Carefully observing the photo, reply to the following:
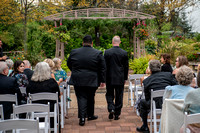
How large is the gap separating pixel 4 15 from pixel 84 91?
48.9 ft

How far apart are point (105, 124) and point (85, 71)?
1134 millimetres

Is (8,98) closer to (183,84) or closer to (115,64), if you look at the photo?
(115,64)

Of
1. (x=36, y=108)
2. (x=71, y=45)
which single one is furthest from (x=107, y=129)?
(x=71, y=45)

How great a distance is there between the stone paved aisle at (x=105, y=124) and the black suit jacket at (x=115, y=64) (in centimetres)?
81

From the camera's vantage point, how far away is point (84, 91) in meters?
4.63

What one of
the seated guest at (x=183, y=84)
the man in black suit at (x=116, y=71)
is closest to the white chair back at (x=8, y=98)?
the man in black suit at (x=116, y=71)

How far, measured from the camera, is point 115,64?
4.83 metres

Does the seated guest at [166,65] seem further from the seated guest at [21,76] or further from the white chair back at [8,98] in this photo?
the white chair back at [8,98]

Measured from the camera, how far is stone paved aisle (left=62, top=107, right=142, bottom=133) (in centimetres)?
427

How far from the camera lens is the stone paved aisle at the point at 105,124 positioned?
14.0 feet

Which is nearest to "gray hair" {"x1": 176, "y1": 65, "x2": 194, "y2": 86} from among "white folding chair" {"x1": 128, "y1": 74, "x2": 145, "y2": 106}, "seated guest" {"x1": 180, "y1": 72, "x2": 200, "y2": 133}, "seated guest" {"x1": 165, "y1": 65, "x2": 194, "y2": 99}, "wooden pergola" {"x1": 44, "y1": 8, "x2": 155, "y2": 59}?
"seated guest" {"x1": 165, "y1": 65, "x2": 194, "y2": 99}

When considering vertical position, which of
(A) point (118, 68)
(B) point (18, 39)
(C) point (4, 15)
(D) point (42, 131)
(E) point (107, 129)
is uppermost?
(C) point (4, 15)

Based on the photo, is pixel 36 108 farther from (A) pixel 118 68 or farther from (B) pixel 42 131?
(A) pixel 118 68

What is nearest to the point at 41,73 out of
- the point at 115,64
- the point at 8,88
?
the point at 8,88
